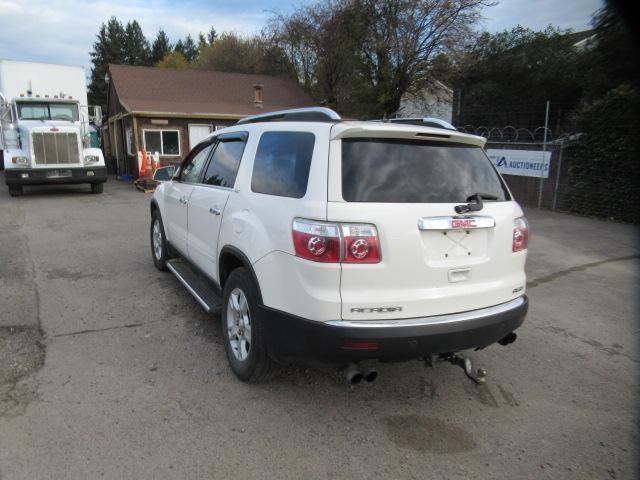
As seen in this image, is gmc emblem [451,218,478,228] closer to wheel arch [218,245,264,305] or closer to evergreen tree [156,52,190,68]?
wheel arch [218,245,264,305]

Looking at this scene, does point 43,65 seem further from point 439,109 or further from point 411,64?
point 439,109

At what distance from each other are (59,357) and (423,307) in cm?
294

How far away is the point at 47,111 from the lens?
15.7m

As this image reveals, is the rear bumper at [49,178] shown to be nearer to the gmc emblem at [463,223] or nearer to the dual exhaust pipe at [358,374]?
the dual exhaust pipe at [358,374]

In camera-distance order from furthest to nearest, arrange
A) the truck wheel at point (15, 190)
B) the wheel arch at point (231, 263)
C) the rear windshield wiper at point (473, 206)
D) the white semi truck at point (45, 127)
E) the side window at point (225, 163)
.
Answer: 1. the truck wheel at point (15, 190)
2. the white semi truck at point (45, 127)
3. the side window at point (225, 163)
4. the wheel arch at point (231, 263)
5. the rear windshield wiper at point (473, 206)

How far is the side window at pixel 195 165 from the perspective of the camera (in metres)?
4.73

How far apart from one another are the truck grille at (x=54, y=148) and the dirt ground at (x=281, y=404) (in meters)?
10.5

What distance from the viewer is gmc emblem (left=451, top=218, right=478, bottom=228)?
2898 millimetres

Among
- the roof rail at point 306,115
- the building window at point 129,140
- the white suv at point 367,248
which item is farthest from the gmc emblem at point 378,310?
the building window at point 129,140

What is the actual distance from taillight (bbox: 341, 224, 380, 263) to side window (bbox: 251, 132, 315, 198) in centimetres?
41

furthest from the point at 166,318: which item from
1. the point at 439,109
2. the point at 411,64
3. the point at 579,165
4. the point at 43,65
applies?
the point at 439,109

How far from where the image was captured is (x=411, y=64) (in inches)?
1001

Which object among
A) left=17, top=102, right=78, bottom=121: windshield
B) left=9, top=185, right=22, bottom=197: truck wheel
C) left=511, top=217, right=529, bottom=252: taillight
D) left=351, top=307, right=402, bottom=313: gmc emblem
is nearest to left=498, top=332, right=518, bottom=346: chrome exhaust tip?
left=511, top=217, right=529, bottom=252: taillight

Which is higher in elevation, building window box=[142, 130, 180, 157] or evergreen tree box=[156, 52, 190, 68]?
evergreen tree box=[156, 52, 190, 68]
